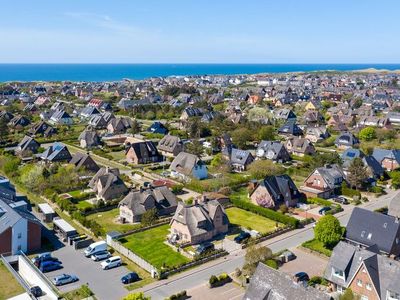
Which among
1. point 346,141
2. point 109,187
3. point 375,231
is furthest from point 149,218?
point 346,141

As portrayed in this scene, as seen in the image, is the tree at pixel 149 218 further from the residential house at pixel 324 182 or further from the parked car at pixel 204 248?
the residential house at pixel 324 182

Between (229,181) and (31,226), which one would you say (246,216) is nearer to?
(229,181)

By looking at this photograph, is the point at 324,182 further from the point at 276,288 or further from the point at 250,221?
the point at 276,288

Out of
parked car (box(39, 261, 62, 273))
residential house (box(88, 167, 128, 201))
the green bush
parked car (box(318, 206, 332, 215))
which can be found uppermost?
residential house (box(88, 167, 128, 201))

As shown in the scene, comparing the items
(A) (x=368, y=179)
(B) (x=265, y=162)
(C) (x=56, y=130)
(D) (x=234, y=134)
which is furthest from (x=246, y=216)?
(C) (x=56, y=130)

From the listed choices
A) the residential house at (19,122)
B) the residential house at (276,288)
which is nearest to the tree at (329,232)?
A: the residential house at (276,288)

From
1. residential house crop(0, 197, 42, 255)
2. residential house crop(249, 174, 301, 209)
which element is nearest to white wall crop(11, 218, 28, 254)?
residential house crop(0, 197, 42, 255)

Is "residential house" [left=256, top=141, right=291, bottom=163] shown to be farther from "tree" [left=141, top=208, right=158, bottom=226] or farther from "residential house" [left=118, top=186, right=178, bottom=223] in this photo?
"tree" [left=141, top=208, right=158, bottom=226]
